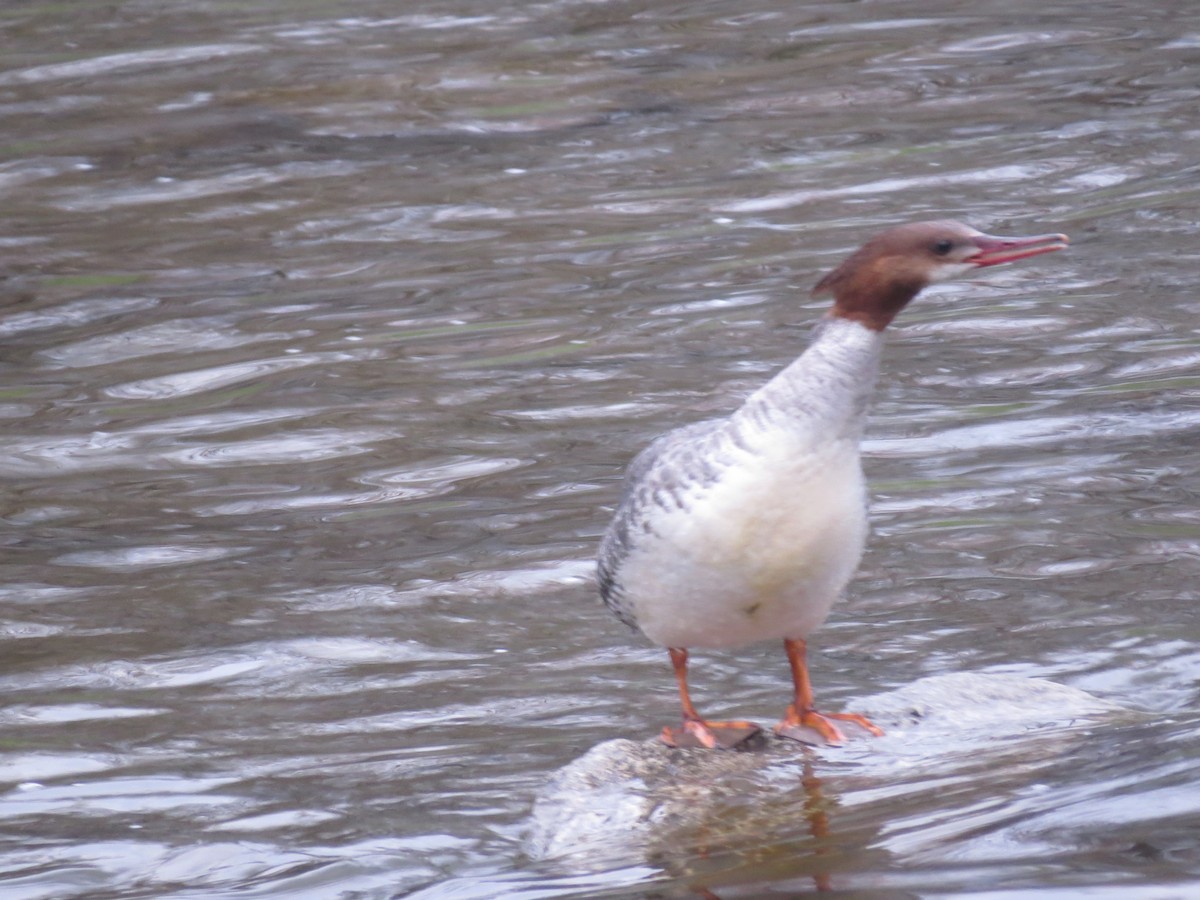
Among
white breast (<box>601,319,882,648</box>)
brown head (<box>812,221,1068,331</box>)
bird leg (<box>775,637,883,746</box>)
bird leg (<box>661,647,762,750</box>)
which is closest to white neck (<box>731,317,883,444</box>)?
white breast (<box>601,319,882,648</box>)

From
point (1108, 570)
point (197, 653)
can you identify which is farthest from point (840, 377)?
point (197, 653)

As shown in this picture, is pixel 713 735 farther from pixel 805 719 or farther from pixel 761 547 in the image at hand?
pixel 761 547

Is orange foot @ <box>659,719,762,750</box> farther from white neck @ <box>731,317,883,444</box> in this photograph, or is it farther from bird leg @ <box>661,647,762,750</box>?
white neck @ <box>731,317,883,444</box>

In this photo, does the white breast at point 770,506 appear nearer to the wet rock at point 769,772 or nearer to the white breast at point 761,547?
the white breast at point 761,547

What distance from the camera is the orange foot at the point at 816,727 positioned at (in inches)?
206

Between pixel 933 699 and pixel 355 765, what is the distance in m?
1.88

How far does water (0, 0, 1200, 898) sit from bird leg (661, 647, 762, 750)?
276 millimetres

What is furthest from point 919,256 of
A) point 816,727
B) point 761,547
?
point 816,727

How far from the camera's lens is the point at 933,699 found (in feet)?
17.8

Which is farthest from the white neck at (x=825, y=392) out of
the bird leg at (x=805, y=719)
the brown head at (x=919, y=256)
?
the bird leg at (x=805, y=719)

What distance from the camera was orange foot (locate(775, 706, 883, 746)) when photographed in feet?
17.1

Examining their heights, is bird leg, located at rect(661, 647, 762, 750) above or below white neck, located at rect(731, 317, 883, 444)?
below

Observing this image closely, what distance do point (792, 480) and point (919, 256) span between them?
657 millimetres

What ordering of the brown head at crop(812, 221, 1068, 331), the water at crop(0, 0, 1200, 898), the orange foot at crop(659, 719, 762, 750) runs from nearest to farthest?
the brown head at crop(812, 221, 1068, 331) < the orange foot at crop(659, 719, 762, 750) < the water at crop(0, 0, 1200, 898)
